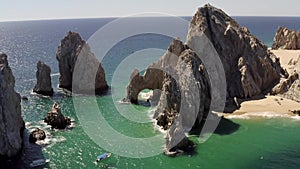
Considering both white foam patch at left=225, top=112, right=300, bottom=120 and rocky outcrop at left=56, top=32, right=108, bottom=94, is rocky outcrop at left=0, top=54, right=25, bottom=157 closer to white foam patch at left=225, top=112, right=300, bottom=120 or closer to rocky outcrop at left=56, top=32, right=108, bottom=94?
rocky outcrop at left=56, top=32, right=108, bottom=94

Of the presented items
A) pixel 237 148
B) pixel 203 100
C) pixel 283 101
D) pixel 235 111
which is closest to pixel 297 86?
pixel 283 101

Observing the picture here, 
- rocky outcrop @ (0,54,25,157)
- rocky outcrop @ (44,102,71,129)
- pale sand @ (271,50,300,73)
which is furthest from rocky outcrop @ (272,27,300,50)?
rocky outcrop @ (0,54,25,157)

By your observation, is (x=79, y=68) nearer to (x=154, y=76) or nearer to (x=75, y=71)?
(x=75, y=71)

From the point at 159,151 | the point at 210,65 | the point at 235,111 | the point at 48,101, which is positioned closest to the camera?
the point at 159,151

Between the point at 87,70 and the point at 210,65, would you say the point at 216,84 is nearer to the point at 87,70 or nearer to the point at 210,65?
the point at 210,65

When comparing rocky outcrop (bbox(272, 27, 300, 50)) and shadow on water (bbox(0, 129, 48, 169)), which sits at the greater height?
rocky outcrop (bbox(272, 27, 300, 50))

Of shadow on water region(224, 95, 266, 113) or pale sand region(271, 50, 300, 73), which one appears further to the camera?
pale sand region(271, 50, 300, 73)
